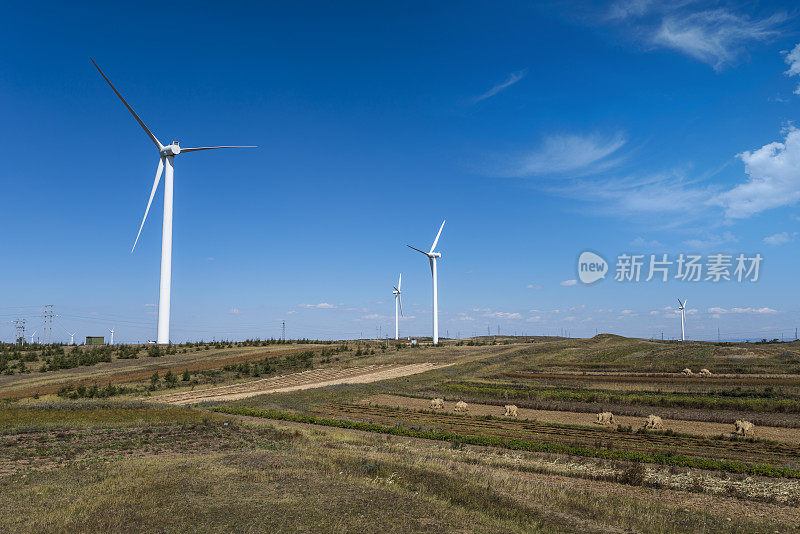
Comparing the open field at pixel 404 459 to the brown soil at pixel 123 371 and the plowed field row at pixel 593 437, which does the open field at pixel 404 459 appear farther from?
the brown soil at pixel 123 371

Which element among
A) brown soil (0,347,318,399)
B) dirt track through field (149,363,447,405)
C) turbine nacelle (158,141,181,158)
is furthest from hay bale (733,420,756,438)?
turbine nacelle (158,141,181,158)

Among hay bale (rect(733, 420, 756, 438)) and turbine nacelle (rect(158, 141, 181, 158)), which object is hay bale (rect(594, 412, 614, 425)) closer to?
hay bale (rect(733, 420, 756, 438))

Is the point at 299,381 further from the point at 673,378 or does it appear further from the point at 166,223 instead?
the point at 673,378

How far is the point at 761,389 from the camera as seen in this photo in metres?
59.8

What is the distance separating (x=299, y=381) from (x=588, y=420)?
49106 millimetres

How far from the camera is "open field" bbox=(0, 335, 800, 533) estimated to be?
57.6ft

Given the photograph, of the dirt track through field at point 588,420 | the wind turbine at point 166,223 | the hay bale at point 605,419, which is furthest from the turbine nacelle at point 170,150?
the hay bale at point 605,419

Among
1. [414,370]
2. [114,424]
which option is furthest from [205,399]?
[414,370]

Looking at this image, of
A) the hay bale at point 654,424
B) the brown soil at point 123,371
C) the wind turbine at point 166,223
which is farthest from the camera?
the wind turbine at point 166,223

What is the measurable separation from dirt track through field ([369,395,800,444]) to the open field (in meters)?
0.26

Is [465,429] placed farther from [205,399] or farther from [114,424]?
[205,399]

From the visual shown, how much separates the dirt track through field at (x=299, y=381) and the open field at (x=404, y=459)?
96 centimetres

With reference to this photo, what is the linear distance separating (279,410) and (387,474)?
32200 millimetres

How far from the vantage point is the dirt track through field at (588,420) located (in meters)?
40.2
